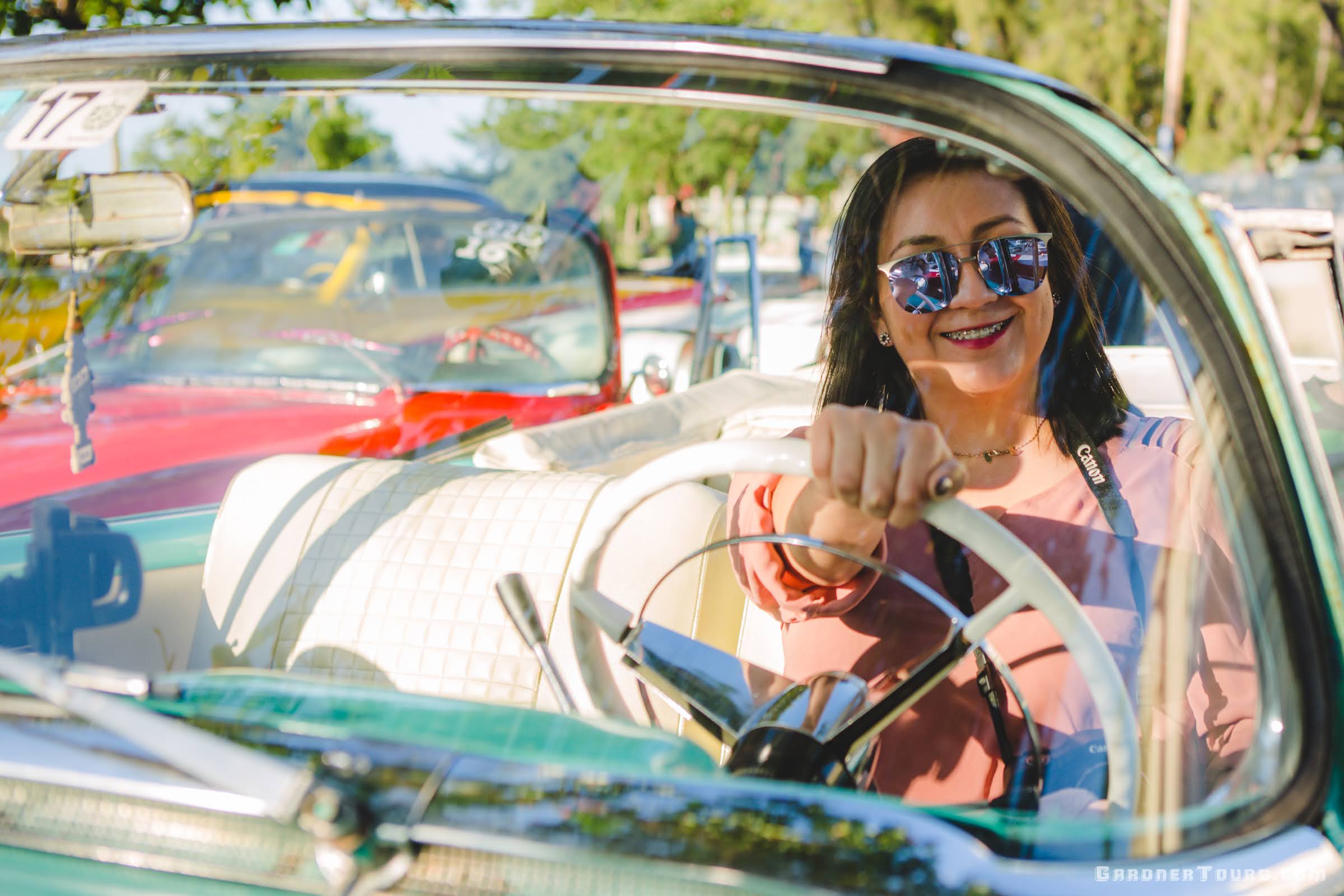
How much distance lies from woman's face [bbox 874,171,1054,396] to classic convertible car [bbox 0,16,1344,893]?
3.0 inches

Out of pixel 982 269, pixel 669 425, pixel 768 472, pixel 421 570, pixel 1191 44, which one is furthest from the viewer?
pixel 1191 44

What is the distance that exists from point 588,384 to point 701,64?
3060 mm

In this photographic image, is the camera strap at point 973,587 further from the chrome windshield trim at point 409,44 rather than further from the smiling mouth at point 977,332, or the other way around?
the chrome windshield trim at point 409,44

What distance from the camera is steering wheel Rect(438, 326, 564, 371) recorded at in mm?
3775

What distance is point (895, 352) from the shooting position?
1.49 metres

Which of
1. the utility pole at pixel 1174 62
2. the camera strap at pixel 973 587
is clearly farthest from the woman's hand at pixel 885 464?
the utility pole at pixel 1174 62

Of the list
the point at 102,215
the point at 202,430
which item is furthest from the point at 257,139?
the point at 202,430

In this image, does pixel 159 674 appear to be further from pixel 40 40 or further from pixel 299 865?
pixel 40 40

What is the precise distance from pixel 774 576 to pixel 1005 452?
390mm

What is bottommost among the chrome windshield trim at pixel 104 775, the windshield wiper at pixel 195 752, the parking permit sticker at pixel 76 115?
the chrome windshield trim at pixel 104 775

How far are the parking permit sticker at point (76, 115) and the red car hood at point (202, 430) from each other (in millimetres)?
669

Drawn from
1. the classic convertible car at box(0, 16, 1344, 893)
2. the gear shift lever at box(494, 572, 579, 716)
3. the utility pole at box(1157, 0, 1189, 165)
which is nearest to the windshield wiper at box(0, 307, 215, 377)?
the classic convertible car at box(0, 16, 1344, 893)

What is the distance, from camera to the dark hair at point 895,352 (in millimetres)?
1369

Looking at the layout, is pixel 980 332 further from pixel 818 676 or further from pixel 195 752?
pixel 195 752
